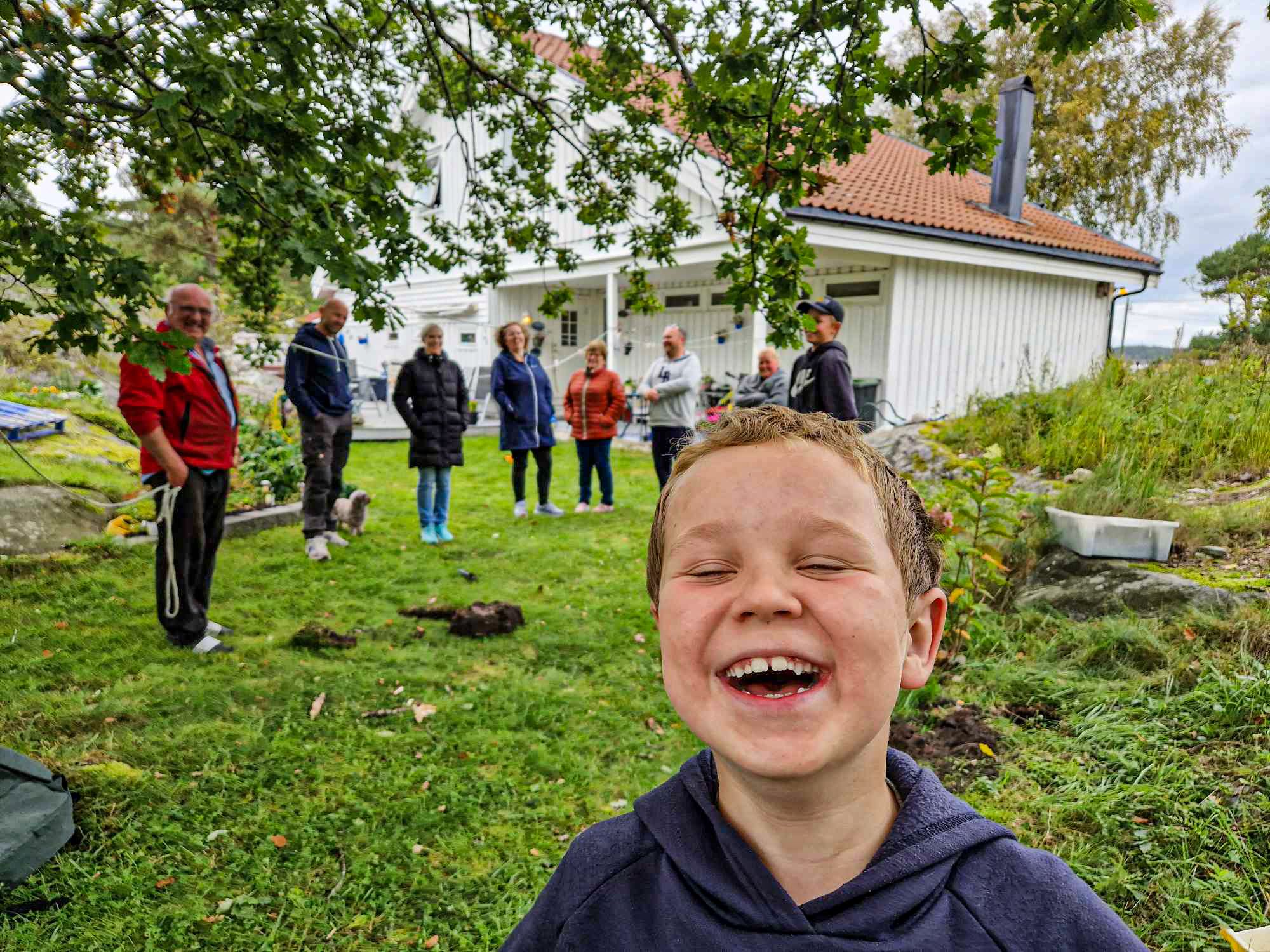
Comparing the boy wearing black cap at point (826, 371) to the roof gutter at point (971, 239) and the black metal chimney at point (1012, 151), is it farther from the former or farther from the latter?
the black metal chimney at point (1012, 151)

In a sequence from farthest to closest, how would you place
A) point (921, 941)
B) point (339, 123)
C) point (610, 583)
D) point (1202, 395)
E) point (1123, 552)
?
point (1202, 395)
point (610, 583)
point (1123, 552)
point (339, 123)
point (921, 941)

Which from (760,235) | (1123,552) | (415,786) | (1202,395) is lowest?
(415,786)

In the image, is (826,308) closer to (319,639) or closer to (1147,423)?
(1147,423)

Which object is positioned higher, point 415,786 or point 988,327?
point 988,327

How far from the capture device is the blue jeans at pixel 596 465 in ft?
27.9

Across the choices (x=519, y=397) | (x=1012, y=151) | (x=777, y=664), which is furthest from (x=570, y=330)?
(x=777, y=664)

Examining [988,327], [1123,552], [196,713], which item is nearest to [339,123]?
[196,713]

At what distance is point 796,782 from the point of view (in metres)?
1.02

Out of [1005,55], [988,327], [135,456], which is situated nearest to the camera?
[135,456]

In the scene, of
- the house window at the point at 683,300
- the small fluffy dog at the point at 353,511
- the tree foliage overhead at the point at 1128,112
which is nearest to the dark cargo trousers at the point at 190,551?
the small fluffy dog at the point at 353,511

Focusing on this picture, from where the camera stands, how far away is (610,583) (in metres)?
6.22

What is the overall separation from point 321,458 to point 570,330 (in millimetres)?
14362

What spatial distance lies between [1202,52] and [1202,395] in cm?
2261

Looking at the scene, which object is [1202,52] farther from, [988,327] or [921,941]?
[921,941]
